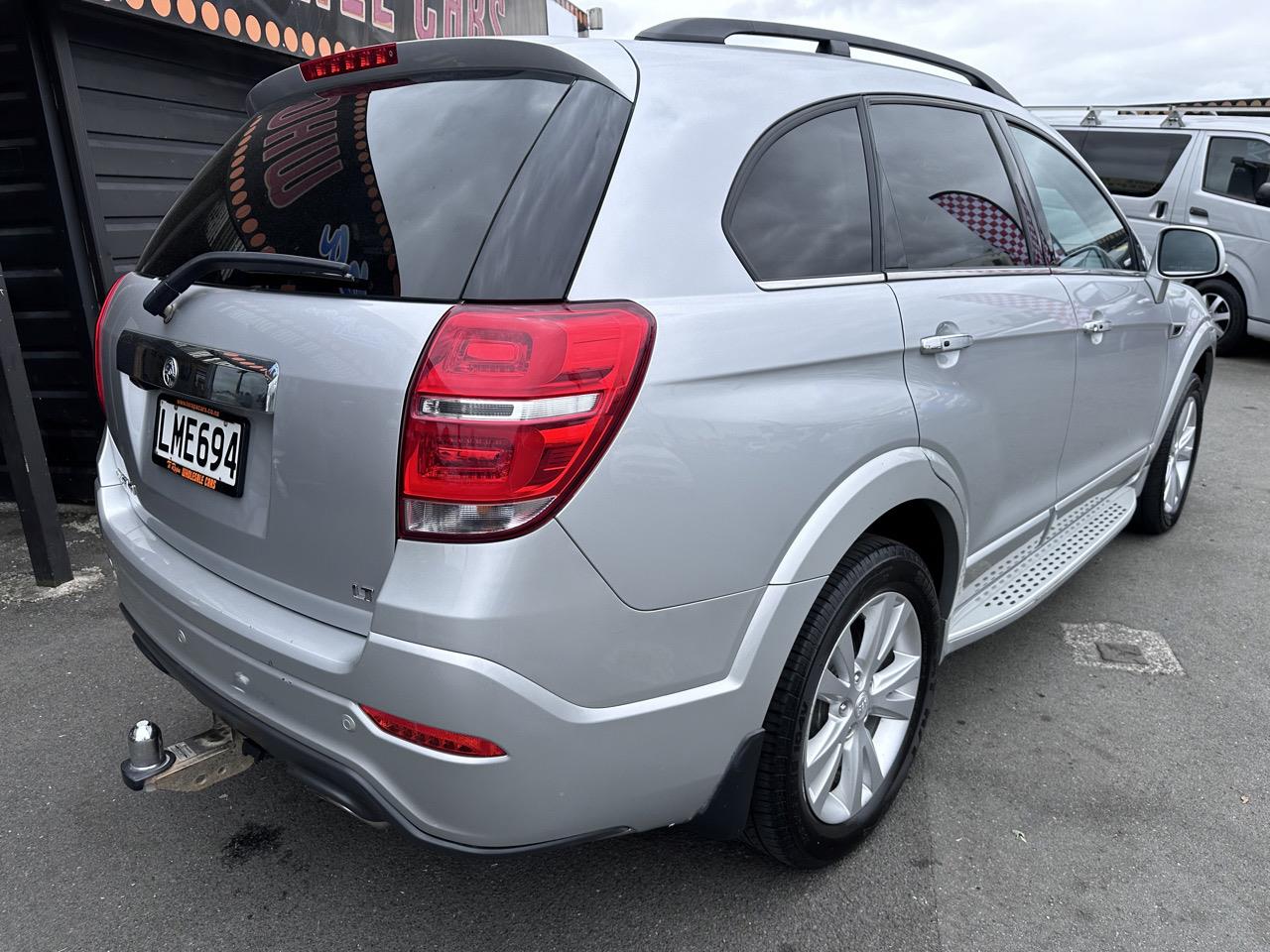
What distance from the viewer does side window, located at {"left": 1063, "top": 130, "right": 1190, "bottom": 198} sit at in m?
8.75

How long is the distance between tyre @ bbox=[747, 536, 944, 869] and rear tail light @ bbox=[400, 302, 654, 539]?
69cm

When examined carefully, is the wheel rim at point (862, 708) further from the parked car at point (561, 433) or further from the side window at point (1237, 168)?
the side window at point (1237, 168)

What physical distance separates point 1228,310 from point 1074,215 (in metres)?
7.17

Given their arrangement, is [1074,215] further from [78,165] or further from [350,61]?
[78,165]

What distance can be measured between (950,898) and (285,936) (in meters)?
1.44

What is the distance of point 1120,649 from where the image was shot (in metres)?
3.30

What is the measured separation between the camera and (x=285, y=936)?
1959mm

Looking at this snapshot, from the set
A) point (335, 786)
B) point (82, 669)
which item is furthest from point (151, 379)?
point (82, 669)

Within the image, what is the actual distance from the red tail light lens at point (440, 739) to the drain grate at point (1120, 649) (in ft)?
8.10

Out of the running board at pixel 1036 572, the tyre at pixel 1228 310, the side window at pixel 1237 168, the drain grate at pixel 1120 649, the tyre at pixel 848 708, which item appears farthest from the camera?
the tyre at pixel 1228 310

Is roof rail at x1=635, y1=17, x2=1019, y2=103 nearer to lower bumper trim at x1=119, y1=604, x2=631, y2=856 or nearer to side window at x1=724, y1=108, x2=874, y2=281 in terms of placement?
side window at x1=724, y1=108, x2=874, y2=281

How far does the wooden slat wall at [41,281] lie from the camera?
4.00 meters

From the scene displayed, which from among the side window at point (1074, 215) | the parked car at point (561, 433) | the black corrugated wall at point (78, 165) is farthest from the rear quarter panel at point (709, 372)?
the black corrugated wall at point (78, 165)

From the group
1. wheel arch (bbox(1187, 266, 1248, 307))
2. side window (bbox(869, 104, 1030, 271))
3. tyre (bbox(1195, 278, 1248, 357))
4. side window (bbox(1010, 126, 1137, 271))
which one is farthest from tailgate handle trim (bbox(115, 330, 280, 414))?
tyre (bbox(1195, 278, 1248, 357))
